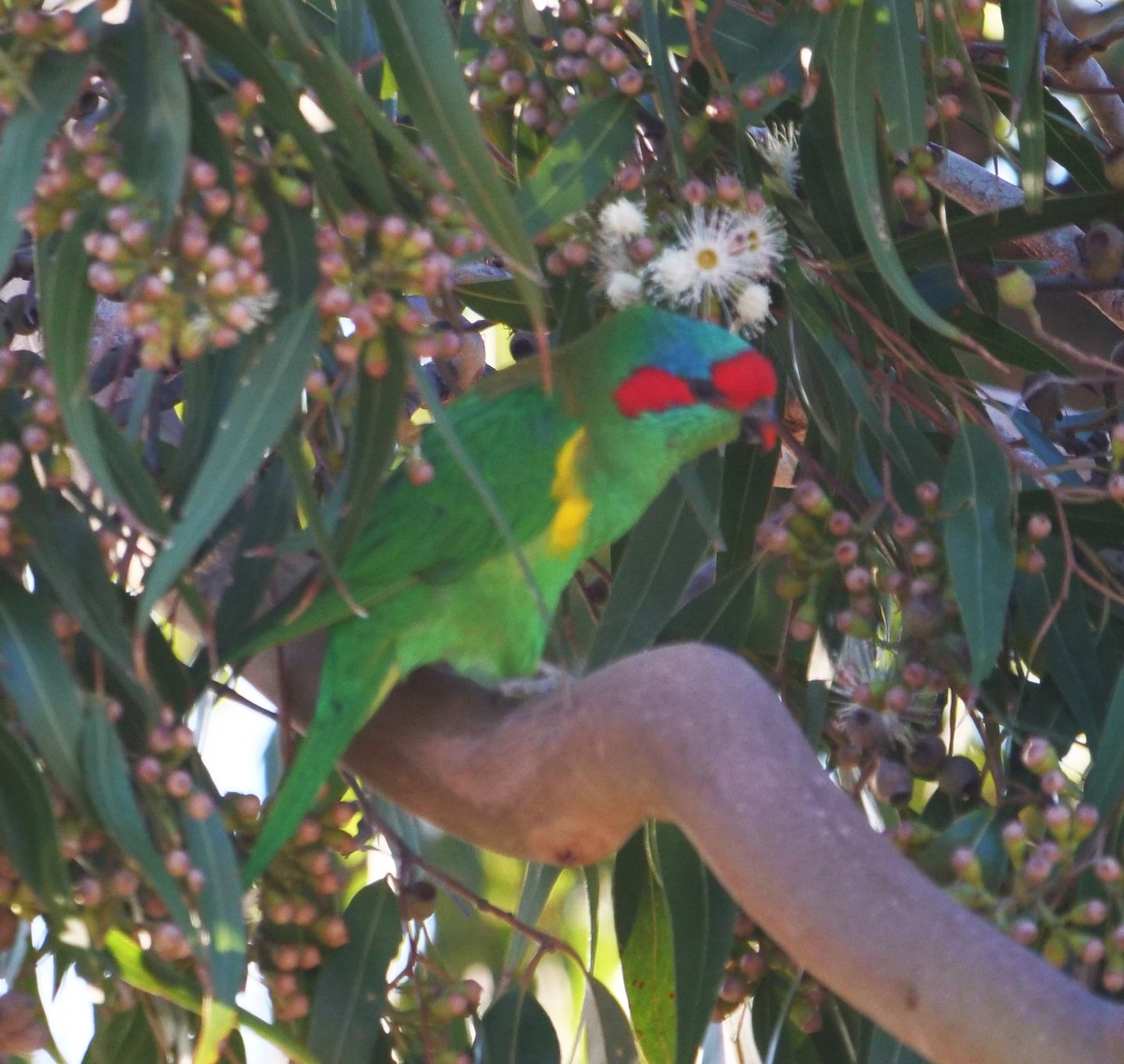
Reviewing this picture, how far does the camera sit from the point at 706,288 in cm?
176

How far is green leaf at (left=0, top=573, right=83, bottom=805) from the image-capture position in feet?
4.39

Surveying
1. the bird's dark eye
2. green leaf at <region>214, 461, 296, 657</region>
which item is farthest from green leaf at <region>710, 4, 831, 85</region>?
green leaf at <region>214, 461, 296, 657</region>

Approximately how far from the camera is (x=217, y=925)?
1.29 meters

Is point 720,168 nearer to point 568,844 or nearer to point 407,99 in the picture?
point 407,99

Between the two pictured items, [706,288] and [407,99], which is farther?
[706,288]

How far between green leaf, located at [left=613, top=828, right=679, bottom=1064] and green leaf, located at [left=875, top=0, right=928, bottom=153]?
2.81ft

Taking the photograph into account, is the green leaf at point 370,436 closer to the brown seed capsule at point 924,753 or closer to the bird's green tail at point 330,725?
the bird's green tail at point 330,725

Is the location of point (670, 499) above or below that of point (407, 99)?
below

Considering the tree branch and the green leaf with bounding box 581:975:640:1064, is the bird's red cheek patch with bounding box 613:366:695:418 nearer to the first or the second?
the green leaf with bounding box 581:975:640:1064

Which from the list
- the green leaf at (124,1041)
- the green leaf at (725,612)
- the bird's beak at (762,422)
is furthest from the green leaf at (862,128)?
the green leaf at (124,1041)

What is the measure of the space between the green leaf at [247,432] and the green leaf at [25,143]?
20cm

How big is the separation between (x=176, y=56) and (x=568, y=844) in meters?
0.76

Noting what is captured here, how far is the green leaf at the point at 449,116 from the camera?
1.22m

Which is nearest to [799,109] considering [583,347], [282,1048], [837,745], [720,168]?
[720,168]
